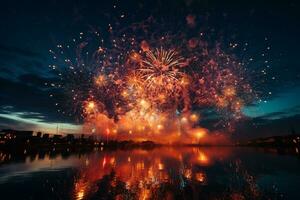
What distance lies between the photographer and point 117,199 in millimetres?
14875

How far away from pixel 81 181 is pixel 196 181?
9.90 m

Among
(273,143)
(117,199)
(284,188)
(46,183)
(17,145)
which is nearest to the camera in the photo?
(117,199)

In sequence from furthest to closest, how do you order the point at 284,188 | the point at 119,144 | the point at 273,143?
the point at 119,144, the point at 273,143, the point at 284,188

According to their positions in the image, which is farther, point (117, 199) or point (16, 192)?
point (16, 192)

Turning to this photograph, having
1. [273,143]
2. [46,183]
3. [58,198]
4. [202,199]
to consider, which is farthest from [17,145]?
[273,143]

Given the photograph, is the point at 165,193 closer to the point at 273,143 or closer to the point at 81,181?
the point at 81,181

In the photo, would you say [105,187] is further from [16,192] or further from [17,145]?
[17,145]

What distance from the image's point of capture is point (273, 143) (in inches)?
5271

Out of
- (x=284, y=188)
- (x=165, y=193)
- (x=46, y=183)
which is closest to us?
(x=165, y=193)

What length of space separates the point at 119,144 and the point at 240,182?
5836 inches

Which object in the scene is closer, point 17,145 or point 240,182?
point 240,182

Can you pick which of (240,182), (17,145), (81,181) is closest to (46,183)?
(81,181)

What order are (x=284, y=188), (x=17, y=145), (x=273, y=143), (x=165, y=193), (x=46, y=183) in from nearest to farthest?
(x=165, y=193) → (x=284, y=188) → (x=46, y=183) → (x=17, y=145) → (x=273, y=143)

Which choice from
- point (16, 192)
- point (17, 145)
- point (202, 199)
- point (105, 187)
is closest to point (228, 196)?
point (202, 199)
